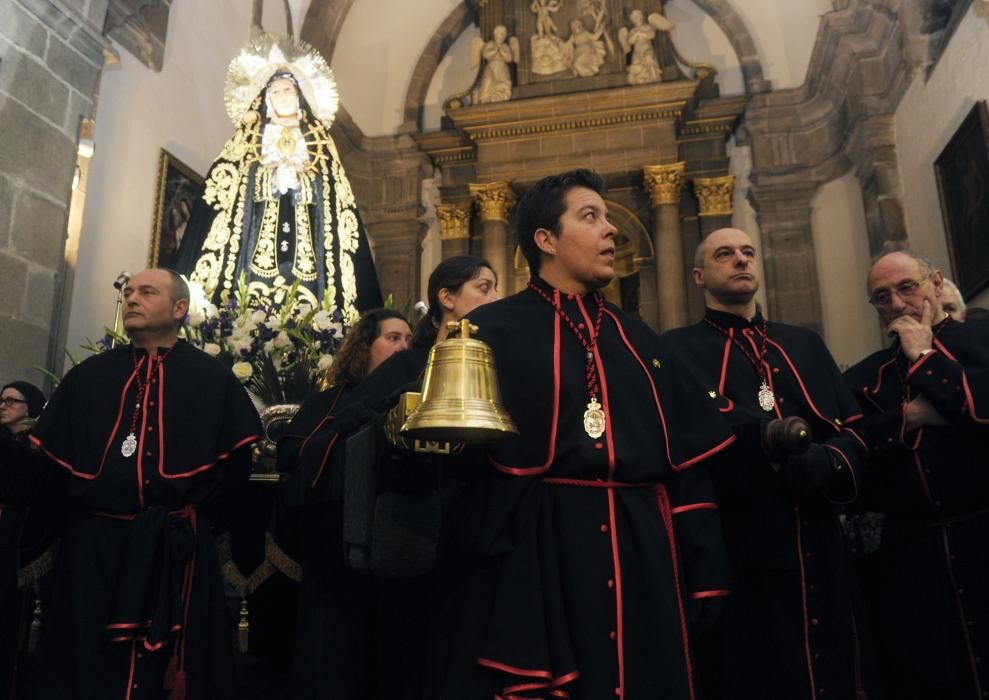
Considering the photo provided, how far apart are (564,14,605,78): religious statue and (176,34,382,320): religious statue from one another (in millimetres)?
6139

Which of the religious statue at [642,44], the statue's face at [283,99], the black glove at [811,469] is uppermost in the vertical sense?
the religious statue at [642,44]

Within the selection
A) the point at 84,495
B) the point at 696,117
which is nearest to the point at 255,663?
the point at 84,495

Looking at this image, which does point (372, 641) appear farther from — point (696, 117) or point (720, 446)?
point (696, 117)

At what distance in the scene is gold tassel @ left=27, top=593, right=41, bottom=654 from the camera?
2866 millimetres

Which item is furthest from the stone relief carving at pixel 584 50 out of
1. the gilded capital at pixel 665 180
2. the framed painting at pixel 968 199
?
the framed painting at pixel 968 199

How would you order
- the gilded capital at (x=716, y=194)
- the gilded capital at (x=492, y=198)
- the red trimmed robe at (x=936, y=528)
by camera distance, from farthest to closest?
the gilded capital at (x=492, y=198), the gilded capital at (x=716, y=194), the red trimmed robe at (x=936, y=528)

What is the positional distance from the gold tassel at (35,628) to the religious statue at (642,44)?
9574mm

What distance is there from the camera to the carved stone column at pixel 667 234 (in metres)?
10.3

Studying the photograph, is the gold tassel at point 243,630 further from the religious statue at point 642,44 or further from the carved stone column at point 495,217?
the religious statue at point 642,44

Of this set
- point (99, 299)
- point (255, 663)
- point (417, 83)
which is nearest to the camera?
point (255, 663)

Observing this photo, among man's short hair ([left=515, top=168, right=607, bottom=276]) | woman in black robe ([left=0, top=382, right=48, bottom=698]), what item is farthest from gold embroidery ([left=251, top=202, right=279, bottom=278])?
man's short hair ([left=515, top=168, right=607, bottom=276])

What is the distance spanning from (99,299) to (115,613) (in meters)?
4.71

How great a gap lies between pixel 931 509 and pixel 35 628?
3.11 meters

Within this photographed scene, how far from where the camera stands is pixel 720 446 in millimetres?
1900
